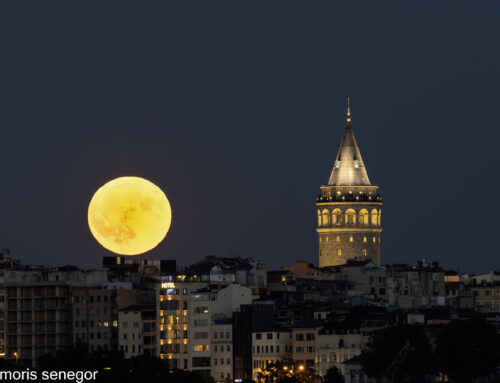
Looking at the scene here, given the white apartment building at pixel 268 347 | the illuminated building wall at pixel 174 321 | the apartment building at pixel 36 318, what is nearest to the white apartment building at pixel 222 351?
the white apartment building at pixel 268 347

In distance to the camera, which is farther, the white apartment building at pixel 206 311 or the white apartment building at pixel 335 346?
the white apartment building at pixel 206 311

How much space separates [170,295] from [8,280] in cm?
2078

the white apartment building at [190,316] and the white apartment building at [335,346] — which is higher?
the white apartment building at [190,316]

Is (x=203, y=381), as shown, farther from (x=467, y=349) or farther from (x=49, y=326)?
(x=49, y=326)

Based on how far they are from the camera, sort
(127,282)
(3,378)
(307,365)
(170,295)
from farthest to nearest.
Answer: (127,282) → (170,295) → (307,365) → (3,378)

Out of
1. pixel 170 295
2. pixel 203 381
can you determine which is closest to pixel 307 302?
pixel 170 295

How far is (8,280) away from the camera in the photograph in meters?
200

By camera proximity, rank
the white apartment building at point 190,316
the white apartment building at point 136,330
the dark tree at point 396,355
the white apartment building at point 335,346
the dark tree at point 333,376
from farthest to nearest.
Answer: the white apartment building at point 136,330
the white apartment building at point 190,316
the white apartment building at point 335,346
the dark tree at point 333,376
the dark tree at point 396,355

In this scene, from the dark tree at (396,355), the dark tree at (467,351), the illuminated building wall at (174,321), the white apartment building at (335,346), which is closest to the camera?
the dark tree at (396,355)

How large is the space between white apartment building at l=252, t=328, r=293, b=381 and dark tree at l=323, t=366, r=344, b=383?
7.87m

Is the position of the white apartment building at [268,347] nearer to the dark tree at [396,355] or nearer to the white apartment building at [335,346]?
the white apartment building at [335,346]

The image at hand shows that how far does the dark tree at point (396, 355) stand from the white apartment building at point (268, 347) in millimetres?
11512

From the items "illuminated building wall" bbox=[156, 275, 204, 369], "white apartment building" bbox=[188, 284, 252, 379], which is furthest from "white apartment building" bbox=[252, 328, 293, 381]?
"illuminated building wall" bbox=[156, 275, 204, 369]

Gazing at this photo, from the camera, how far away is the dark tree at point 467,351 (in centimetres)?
16138
